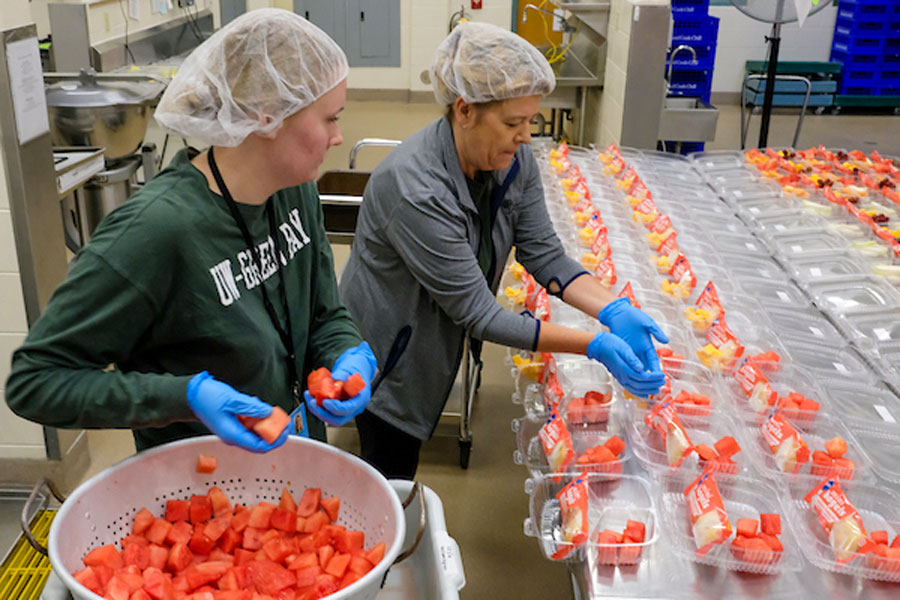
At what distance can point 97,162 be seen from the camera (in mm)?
3566

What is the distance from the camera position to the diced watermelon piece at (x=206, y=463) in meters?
1.37

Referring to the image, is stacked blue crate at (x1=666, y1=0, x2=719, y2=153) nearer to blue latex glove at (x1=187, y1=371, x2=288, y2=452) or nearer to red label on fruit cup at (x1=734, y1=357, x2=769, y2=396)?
red label on fruit cup at (x1=734, y1=357, x2=769, y2=396)

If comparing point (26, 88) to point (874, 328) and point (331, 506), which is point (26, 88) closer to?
point (331, 506)

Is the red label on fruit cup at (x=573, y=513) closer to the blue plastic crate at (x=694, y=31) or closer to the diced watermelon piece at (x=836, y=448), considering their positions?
the diced watermelon piece at (x=836, y=448)

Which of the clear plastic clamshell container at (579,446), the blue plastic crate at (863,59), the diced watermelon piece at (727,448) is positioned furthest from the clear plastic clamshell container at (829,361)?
the blue plastic crate at (863,59)

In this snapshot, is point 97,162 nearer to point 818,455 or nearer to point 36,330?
point 36,330

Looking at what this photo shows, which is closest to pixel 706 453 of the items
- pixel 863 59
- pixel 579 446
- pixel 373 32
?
pixel 579 446

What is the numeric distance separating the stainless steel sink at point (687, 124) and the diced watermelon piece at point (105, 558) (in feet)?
12.3

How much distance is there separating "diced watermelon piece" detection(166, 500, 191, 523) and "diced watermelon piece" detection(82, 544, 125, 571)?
0.11 meters

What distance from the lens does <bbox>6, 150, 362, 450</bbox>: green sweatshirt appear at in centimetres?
124

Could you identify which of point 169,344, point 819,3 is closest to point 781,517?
point 169,344

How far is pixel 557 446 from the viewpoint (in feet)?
6.07

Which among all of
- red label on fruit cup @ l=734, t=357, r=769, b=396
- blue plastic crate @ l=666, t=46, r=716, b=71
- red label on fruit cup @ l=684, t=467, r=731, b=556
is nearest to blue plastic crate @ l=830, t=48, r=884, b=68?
blue plastic crate @ l=666, t=46, r=716, b=71

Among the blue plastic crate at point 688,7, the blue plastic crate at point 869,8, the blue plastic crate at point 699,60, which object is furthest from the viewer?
the blue plastic crate at point 869,8
